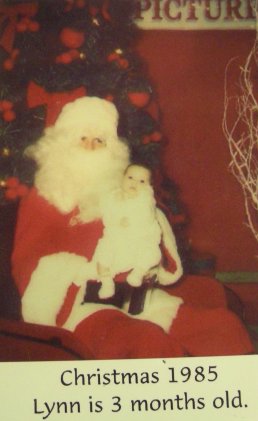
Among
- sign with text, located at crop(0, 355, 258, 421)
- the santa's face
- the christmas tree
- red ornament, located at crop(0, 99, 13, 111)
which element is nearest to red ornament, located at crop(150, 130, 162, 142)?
the christmas tree

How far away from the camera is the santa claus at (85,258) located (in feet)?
4.66

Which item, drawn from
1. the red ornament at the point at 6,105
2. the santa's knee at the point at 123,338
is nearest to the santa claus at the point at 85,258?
the santa's knee at the point at 123,338

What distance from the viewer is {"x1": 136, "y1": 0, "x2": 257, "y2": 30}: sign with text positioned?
4.91ft

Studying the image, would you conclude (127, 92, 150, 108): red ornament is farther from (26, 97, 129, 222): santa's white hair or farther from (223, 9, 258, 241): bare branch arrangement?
(223, 9, 258, 241): bare branch arrangement

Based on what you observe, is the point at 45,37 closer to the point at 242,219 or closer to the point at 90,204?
the point at 90,204

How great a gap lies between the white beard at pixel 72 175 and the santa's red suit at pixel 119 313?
0.03 metres

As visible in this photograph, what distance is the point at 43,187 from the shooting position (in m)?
1.47

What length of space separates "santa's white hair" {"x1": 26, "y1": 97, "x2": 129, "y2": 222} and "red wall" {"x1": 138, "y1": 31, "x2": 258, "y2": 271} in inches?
5.1

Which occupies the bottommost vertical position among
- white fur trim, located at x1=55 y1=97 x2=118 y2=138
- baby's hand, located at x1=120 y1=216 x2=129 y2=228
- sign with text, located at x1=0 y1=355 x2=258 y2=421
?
sign with text, located at x1=0 y1=355 x2=258 y2=421

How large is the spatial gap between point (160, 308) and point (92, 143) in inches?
16.4

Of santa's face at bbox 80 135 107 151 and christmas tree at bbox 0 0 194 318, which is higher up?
christmas tree at bbox 0 0 194 318

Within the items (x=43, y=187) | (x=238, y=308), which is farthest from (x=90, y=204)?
(x=238, y=308)

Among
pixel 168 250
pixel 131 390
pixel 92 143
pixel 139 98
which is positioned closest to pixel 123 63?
pixel 139 98

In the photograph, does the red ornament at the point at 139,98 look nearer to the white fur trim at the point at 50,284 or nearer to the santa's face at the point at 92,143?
the santa's face at the point at 92,143
